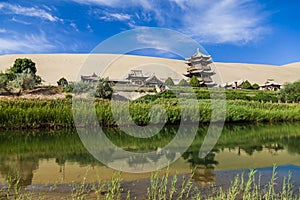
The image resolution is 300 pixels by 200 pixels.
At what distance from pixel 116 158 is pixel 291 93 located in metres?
26.8

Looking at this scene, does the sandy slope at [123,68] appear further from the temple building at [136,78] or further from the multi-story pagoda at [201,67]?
the temple building at [136,78]

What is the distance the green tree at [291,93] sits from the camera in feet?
101

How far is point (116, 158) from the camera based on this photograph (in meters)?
8.32

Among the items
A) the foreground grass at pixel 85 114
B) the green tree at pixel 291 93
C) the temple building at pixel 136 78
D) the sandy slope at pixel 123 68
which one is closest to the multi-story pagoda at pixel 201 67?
the temple building at pixel 136 78

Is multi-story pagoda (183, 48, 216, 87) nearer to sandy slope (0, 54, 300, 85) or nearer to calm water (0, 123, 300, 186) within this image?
sandy slope (0, 54, 300, 85)

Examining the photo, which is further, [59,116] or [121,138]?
[59,116]

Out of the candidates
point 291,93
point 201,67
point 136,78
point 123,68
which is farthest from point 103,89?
point 123,68

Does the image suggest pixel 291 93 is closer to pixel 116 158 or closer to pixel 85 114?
pixel 85 114

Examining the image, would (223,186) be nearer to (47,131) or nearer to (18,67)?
(47,131)

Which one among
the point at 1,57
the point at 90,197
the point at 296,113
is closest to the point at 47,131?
the point at 90,197

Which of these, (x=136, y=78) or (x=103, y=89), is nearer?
(x=103, y=89)

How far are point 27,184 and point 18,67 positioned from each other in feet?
110

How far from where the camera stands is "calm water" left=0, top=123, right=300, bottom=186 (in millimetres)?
6285

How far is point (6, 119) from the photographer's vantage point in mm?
14031
